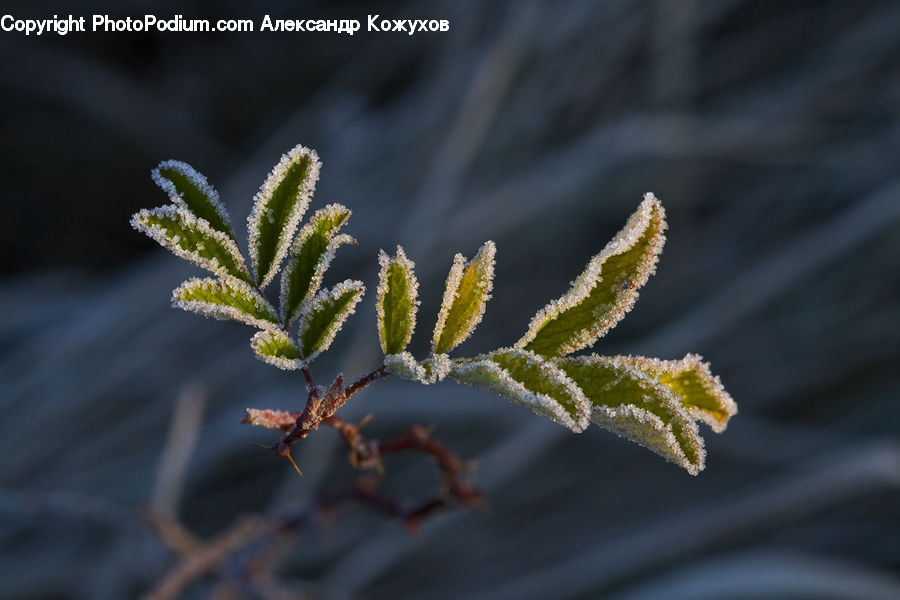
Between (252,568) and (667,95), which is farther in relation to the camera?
(667,95)

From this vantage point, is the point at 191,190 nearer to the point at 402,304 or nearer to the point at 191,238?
the point at 191,238

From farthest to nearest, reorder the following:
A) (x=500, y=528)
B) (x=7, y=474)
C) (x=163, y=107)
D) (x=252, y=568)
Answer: (x=163, y=107) < (x=500, y=528) < (x=7, y=474) < (x=252, y=568)

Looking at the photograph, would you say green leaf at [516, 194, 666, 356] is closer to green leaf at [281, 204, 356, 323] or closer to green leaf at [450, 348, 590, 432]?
green leaf at [450, 348, 590, 432]

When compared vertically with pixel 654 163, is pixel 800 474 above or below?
below

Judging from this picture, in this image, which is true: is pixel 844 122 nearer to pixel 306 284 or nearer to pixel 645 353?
pixel 645 353

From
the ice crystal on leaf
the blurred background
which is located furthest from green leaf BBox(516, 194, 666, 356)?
the blurred background

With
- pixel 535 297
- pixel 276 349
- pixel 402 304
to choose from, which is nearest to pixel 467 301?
pixel 402 304

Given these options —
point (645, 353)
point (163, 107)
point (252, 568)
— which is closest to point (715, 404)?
point (252, 568)
